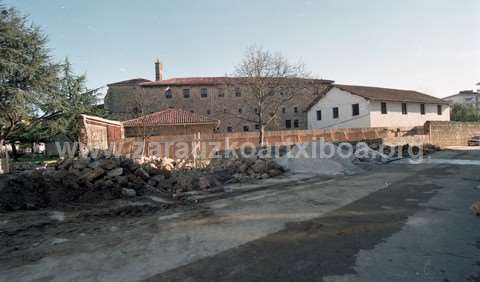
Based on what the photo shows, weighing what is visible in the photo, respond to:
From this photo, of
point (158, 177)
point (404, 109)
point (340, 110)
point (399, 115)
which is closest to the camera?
point (158, 177)

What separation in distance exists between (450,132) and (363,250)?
31704mm

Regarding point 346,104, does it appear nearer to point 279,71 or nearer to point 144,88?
point 279,71

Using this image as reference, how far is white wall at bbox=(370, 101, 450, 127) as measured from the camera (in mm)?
32625

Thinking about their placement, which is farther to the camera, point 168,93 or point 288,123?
point 288,123

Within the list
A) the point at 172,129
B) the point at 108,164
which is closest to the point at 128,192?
the point at 108,164

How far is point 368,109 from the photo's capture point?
3206cm

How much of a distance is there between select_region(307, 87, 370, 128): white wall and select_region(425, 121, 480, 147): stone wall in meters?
6.18

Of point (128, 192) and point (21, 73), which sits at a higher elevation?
point (21, 73)

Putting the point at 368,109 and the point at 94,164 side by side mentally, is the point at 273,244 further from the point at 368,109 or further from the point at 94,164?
the point at 368,109

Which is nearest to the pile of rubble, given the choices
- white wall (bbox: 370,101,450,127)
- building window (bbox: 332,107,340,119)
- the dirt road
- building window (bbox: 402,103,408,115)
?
the dirt road

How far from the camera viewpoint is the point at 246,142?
23391 millimetres

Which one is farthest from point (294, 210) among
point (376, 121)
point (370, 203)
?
point (376, 121)

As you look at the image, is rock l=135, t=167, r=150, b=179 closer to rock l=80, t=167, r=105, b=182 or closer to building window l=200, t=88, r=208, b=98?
rock l=80, t=167, r=105, b=182

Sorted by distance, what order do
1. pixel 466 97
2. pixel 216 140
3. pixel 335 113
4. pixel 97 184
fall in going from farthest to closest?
pixel 466 97, pixel 335 113, pixel 216 140, pixel 97 184
